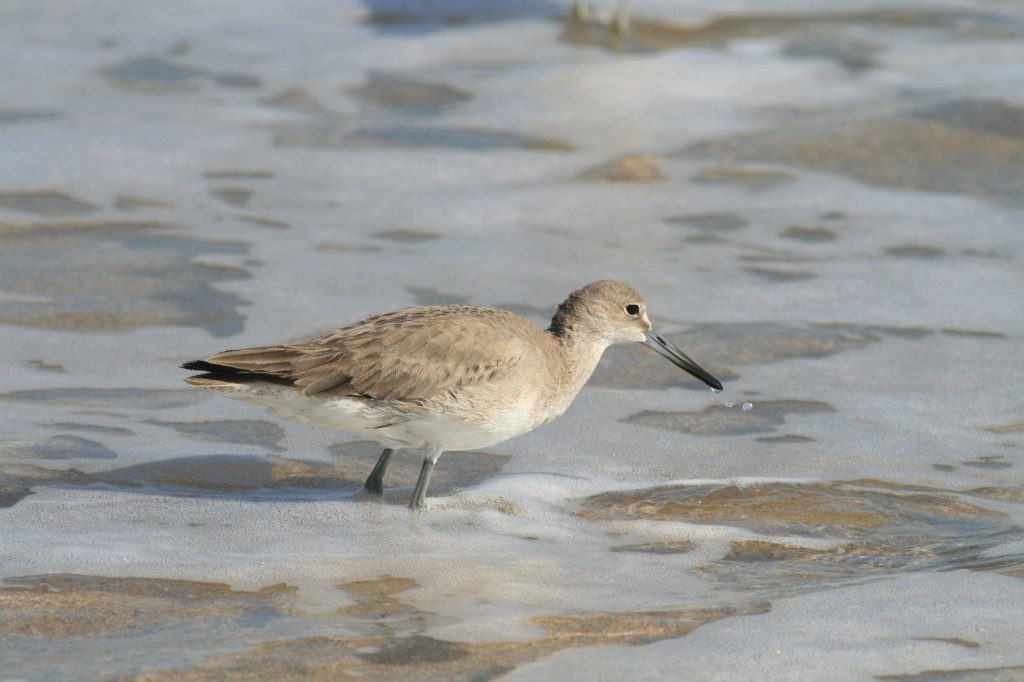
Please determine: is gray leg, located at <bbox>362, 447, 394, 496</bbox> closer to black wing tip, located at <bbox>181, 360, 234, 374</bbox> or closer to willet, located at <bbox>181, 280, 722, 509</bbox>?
willet, located at <bbox>181, 280, 722, 509</bbox>

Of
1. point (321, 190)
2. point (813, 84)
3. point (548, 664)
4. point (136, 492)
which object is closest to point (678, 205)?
point (321, 190)

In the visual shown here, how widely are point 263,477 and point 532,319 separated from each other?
2438mm

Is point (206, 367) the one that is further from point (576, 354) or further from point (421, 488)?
point (576, 354)

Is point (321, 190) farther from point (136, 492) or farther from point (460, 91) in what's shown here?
point (136, 492)

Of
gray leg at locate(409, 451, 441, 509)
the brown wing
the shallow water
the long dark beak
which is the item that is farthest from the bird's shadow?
the long dark beak

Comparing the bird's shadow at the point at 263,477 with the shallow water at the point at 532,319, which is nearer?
the shallow water at the point at 532,319

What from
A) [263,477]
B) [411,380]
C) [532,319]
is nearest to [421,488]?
[411,380]

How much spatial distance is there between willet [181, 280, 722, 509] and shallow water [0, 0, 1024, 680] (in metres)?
0.33

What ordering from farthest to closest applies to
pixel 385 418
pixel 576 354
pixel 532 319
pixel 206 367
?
pixel 532 319
pixel 576 354
pixel 385 418
pixel 206 367

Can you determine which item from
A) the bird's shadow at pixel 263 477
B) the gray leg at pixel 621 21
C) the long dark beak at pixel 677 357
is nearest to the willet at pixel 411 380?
the bird's shadow at pixel 263 477

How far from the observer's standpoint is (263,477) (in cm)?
596

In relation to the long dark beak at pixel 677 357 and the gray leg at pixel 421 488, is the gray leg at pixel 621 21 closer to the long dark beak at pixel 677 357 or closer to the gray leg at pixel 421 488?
the long dark beak at pixel 677 357

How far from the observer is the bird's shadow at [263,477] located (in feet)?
18.6

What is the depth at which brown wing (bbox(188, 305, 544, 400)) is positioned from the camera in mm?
5480
